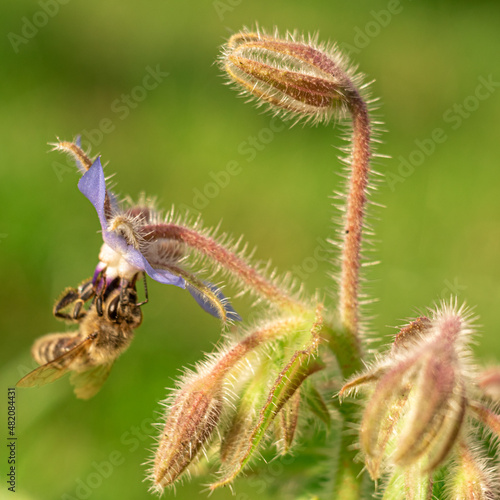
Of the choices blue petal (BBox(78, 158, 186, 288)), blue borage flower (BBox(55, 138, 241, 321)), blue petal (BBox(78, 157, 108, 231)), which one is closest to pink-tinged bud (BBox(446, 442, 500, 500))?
blue borage flower (BBox(55, 138, 241, 321))

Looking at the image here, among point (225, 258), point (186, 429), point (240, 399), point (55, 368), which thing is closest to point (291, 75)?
point (225, 258)

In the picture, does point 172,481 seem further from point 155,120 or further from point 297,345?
point 155,120

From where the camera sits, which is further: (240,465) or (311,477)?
(311,477)

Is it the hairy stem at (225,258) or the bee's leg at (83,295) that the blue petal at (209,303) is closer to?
the hairy stem at (225,258)

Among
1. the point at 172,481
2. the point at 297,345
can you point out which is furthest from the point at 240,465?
the point at 297,345

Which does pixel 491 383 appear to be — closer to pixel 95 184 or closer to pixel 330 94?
pixel 330 94

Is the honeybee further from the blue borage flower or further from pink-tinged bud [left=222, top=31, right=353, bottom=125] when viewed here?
pink-tinged bud [left=222, top=31, right=353, bottom=125]
